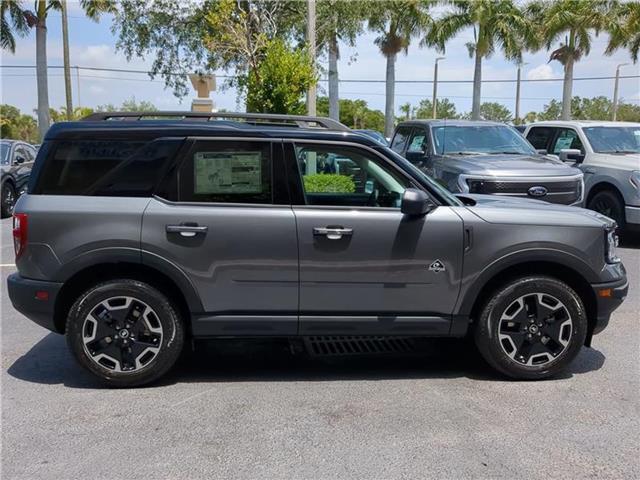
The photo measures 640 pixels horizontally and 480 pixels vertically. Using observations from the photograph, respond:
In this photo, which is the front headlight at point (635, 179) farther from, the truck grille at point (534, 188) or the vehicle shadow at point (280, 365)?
the vehicle shadow at point (280, 365)

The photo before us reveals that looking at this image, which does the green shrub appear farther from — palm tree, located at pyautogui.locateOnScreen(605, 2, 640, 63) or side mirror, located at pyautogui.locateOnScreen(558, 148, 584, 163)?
palm tree, located at pyautogui.locateOnScreen(605, 2, 640, 63)

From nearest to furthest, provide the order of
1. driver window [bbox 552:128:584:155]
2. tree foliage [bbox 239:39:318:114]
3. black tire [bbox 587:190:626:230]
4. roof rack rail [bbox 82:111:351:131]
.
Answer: roof rack rail [bbox 82:111:351:131] < black tire [bbox 587:190:626:230] < driver window [bbox 552:128:584:155] < tree foliage [bbox 239:39:318:114]

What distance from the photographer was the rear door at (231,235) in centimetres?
427

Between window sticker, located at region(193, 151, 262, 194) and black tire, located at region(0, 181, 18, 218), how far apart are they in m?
10.6

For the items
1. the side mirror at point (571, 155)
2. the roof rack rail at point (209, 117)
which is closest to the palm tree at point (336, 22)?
the side mirror at point (571, 155)

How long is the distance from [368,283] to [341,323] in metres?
0.36

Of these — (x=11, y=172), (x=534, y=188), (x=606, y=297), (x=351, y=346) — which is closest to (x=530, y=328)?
(x=606, y=297)

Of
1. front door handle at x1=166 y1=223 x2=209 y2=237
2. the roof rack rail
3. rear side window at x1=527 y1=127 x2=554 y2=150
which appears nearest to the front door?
the roof rack rail

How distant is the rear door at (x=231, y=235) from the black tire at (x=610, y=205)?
7.44 meters

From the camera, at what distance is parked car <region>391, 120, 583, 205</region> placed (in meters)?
8.31

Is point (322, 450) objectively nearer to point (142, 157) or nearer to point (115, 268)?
point (115, 268)

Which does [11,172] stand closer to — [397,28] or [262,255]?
[262,255]

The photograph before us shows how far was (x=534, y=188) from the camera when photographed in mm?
8359

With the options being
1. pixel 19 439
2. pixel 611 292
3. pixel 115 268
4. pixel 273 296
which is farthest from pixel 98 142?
pixel 611 292
